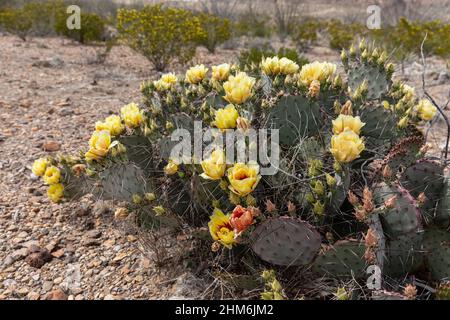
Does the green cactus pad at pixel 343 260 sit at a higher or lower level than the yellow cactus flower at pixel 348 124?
lower

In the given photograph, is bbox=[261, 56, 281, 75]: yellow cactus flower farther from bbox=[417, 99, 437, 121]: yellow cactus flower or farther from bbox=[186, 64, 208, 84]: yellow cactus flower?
bbox=[417, 99, 437, 121]: yellow cactus flower

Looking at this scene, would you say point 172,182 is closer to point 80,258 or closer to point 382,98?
point 80,258

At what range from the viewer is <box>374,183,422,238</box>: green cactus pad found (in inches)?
62.6

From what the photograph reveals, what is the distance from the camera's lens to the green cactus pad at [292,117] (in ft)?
6.27

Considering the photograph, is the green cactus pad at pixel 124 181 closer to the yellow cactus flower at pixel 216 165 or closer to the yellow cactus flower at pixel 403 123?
the yellow cactus flower at pixel 216 165

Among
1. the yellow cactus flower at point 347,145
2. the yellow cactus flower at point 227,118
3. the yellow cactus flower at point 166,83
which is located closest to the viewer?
the yellow cactus flower at point 347,145

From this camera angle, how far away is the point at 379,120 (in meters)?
2.02

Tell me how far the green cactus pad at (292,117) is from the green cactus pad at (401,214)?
1.43 ft

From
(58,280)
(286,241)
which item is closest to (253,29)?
(58,280)

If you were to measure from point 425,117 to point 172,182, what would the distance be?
125 cm

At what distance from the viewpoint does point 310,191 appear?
5.54 ft

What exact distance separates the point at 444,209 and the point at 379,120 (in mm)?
463

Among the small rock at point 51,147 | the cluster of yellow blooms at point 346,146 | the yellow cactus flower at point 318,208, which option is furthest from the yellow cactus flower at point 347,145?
the small rock at point 51,147
